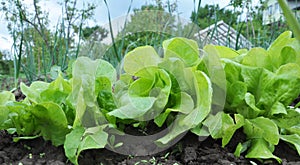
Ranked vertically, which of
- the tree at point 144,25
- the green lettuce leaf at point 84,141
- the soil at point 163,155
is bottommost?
the soil at point 163,155

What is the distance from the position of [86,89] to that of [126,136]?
0.15 metres

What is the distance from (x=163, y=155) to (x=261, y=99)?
0.90 ft

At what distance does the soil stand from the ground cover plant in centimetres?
2

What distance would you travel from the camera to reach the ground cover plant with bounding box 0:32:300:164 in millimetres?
754

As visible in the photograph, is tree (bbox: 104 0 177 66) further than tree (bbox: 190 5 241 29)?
No

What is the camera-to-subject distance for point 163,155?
0.78 metres

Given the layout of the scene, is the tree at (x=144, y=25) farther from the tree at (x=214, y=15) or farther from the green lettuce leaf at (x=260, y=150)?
the green lettuce leaf at (x=260, y=150)

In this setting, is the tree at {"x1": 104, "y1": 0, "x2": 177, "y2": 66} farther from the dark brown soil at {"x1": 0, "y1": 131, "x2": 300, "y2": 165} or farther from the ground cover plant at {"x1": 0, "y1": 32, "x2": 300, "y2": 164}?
the dark brown soil at {"x1": 0, "y1": 131, "x2": 300, "y2": 165}

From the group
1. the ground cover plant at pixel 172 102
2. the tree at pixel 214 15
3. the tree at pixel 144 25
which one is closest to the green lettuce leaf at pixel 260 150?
the ground cover plant at pixel 172 102

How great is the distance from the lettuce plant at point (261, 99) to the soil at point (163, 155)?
3cm

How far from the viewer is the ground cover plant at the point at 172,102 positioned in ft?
2.47

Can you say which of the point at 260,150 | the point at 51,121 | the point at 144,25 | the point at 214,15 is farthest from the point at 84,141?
the point at 214,15

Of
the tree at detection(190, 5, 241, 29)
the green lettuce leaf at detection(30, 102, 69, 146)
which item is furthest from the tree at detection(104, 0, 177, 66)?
the green lettuce leaf at detection(30, 102, 69, 146)

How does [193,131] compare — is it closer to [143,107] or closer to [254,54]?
[143,107]
